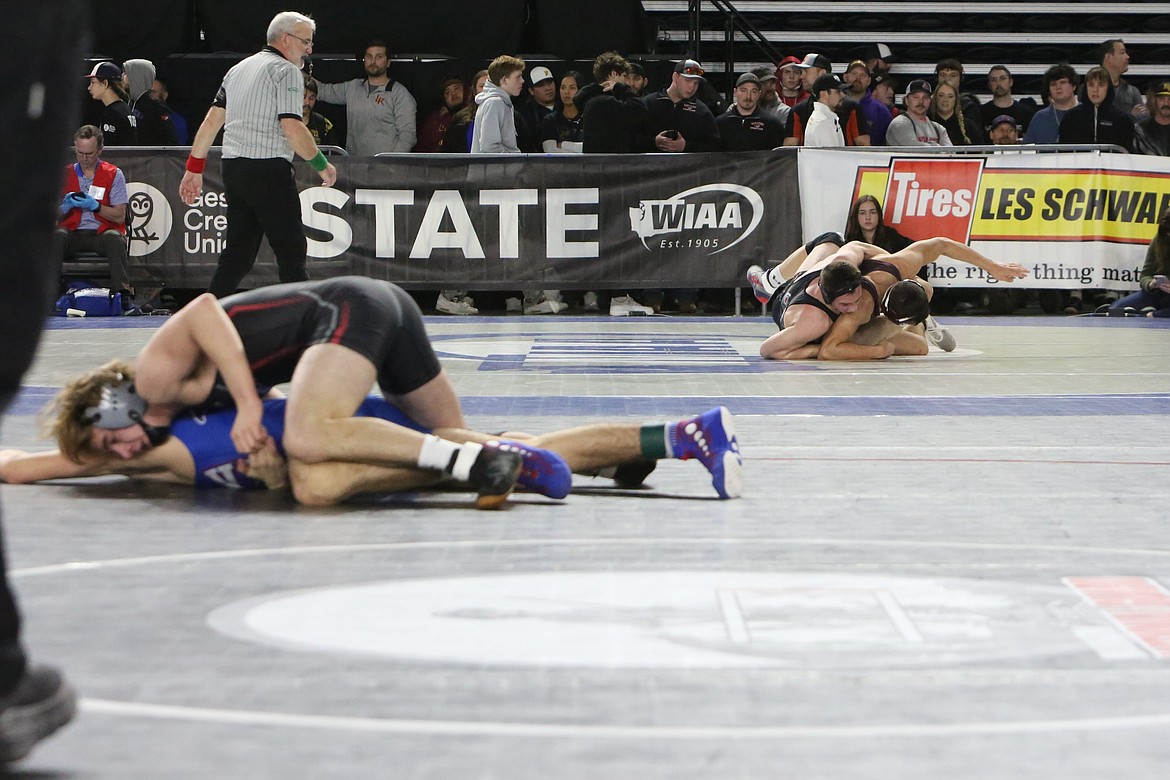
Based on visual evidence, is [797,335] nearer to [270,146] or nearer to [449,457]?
[270,146]

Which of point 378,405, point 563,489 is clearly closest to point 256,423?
point 378,405

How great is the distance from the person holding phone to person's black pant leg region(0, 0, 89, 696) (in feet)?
35.3

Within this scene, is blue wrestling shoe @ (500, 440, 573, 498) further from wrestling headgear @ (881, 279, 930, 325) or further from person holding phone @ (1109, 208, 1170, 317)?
person holding phone @ (1109, 208, 1170, 317)

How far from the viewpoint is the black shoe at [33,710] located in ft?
6.14

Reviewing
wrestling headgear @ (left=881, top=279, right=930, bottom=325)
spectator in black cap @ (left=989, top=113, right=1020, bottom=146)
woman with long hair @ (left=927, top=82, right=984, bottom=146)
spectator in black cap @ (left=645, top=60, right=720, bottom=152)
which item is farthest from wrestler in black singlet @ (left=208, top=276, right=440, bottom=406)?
spectator in black cap @ (left=989, top=113, right=1020, bottom=146)

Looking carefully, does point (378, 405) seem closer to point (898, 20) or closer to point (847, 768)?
point (847, 768)

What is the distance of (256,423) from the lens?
12.5 ft

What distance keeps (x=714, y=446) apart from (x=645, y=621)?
55.8 inches

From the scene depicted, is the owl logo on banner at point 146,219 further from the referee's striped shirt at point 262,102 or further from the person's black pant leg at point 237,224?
the referee's striped shirt at point 262,102

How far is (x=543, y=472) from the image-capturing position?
3971 millimetres

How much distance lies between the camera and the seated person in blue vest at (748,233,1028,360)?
25.9ft

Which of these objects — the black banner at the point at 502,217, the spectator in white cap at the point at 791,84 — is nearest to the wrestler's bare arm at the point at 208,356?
the black banner at the point at 502,217

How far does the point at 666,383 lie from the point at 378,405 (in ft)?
9.23

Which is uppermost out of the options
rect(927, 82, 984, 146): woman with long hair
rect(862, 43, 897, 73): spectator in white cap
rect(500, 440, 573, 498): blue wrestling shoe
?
rect(862, 43, 897, 73): spectator in white cap
